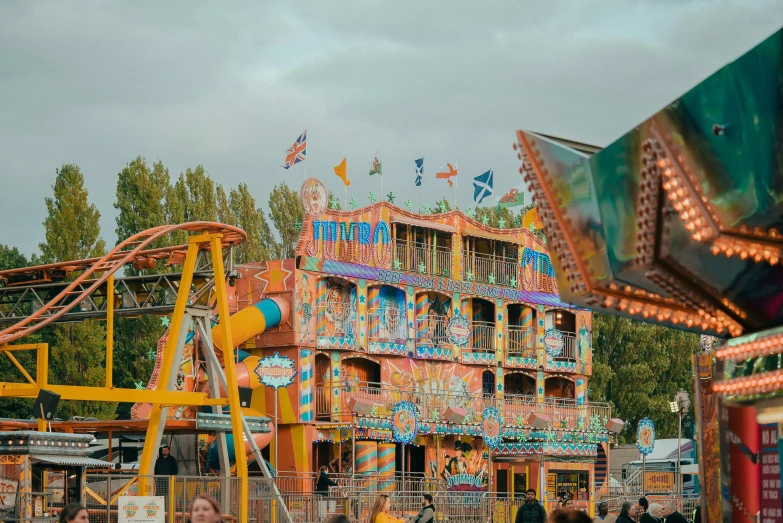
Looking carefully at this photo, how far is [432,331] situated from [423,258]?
2415 mm

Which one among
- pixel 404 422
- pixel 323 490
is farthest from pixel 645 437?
pixel 323 490

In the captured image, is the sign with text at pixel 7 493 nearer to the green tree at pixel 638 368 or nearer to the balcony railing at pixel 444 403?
the balcony railing at pixel 444 403

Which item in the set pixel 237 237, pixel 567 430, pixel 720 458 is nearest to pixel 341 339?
pixel 567 430

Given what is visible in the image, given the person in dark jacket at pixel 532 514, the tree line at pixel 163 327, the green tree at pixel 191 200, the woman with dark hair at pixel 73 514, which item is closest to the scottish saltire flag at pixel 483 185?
the tree line at pixel 163 327

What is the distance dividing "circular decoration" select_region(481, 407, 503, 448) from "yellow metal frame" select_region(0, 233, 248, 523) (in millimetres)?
12231

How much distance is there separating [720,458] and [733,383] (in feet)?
5.07

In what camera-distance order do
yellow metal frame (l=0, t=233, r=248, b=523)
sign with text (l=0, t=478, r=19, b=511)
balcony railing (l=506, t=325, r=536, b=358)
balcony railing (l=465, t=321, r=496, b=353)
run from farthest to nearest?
1. balcony railing (l=506, t=325, r=536, b=358)
2. balcony railing (l=465, t=321, r=496, b=353)
3. yellow metal frame (l=0, t=233, r=248, b=523)
4. sign with text (l=0, t=478, r=19, b=511)

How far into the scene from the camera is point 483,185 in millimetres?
43250

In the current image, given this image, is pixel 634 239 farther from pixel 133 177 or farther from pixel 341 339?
pixel 133 177

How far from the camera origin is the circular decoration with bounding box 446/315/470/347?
4022 centimetres

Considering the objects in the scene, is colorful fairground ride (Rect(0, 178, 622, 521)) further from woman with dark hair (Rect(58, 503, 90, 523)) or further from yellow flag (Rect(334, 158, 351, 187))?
woman with dark hair (Rect(58, 503, 90, 523))

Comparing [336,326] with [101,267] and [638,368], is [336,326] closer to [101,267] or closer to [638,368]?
[101,267]

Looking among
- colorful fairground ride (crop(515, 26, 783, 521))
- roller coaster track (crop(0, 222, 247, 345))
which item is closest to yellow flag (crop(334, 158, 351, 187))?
roller coaster track (crop(0, 222, 247, 345))

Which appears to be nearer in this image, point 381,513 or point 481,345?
point 381,513
